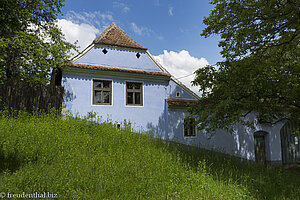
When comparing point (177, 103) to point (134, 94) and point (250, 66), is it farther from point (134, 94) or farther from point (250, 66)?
point (250, 66)

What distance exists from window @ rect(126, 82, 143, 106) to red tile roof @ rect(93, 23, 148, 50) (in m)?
2.72

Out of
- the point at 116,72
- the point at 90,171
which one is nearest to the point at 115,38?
the point at 116,72

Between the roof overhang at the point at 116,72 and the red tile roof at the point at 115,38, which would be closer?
the roof overhang at the point at 116,72

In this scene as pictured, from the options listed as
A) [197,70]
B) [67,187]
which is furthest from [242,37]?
[67,187]

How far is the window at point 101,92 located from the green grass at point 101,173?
487 cm

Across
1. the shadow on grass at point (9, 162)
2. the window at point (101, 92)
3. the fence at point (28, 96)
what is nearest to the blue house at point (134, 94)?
the window at point (101, 92)

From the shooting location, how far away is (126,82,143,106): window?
1320 centimetres

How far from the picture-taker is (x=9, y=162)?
519 centimetres

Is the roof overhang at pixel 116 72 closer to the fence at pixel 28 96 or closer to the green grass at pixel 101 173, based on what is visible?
the fence at pixel 28 96

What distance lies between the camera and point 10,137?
6520 mm

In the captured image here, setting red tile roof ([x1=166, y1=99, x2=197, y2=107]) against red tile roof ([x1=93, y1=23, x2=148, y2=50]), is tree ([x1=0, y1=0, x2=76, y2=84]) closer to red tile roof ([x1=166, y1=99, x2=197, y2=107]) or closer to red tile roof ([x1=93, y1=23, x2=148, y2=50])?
red tile roof ([x1=93, y1=23, x2=148, y2=50])

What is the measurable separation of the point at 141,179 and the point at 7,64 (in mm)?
12517

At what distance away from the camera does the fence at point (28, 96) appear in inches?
408

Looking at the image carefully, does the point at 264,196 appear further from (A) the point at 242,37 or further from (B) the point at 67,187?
(A) the point at 242,37
